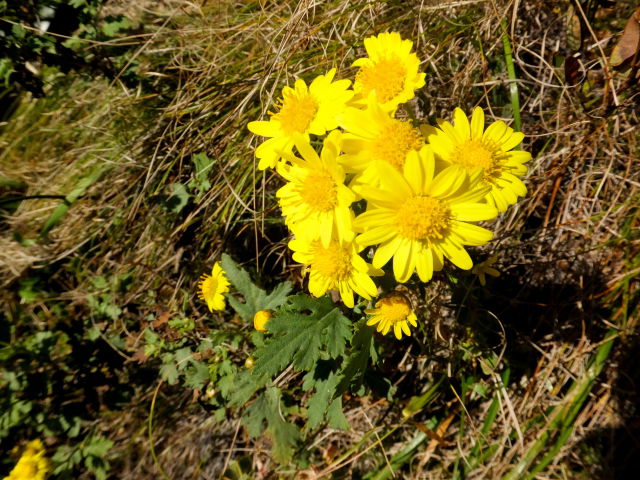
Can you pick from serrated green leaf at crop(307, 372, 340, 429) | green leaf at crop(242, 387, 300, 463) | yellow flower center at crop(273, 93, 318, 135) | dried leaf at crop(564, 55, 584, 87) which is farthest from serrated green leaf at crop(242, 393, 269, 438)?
dried leaf at crop(564, 55, 584, 87)

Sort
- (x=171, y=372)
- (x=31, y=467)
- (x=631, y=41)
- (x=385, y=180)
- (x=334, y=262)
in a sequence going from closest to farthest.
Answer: (x=385, y=180)
(x=334, y=262)
(x=631, y=41)
(x=171, y=372)
(x=31, y=467)

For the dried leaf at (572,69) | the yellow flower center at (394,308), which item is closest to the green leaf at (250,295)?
the yellow flower center at (394,308)

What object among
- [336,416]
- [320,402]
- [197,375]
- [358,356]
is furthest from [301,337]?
[197,375]

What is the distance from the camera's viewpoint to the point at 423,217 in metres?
1.31

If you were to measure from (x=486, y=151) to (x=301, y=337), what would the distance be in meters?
0.89

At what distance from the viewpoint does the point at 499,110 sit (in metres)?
2.38

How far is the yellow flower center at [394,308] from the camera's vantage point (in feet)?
5.07

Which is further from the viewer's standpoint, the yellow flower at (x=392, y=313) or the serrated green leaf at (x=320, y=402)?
the serrated green leaf at (x=320, y=402)

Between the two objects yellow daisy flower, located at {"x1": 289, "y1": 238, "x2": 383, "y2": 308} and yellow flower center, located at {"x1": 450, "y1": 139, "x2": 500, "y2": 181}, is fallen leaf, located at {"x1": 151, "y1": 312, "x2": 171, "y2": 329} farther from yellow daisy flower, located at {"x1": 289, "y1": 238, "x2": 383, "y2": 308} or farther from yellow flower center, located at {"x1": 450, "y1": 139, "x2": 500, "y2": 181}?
yellow flower center, located at {"x1": 450, "y1": 139, "x2": 500, "y2": 181}

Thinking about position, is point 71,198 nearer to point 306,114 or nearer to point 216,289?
point 216,289

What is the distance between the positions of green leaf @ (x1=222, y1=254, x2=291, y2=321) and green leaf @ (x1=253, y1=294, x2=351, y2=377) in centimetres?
46

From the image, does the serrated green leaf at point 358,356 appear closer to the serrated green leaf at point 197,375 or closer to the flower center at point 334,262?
the flower center at point 334,262

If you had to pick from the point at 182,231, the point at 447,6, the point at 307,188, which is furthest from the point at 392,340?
the point at 447,6

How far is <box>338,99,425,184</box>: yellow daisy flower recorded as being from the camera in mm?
1328
